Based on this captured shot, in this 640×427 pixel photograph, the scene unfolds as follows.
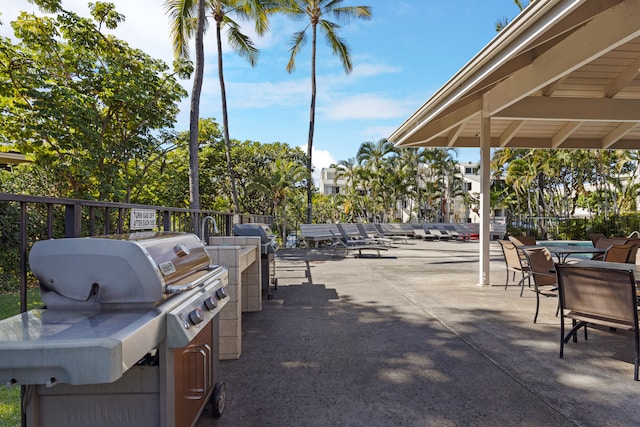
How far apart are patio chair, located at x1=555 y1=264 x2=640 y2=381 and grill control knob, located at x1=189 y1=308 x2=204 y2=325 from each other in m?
3.33

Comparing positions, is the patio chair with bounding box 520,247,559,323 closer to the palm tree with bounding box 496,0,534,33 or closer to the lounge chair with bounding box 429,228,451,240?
the lounge chair with bounding box 429,228,451,240

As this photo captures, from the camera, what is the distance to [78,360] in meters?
1.21

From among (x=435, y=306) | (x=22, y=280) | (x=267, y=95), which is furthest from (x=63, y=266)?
(x=267, y=95)

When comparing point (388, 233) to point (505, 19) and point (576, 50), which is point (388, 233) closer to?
point (505, 19)

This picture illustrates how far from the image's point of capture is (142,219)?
2918mm

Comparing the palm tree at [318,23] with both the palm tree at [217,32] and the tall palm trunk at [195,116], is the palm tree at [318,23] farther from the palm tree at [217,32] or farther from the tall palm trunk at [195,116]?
the tall palm trunk at [195,116]

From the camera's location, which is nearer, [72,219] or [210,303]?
[210,303]

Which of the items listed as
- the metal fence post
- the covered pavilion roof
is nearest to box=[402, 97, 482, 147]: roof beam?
the covered pavilion roof

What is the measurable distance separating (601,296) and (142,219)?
401 centimetres

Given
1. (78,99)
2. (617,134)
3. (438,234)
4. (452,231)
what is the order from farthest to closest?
(452,231) < (438,234) < (78,99) < (617,134)

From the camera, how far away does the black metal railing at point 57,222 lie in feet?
6.28

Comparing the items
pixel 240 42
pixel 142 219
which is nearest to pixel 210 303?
pixel 142 219

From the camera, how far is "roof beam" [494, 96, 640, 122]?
21.0ft

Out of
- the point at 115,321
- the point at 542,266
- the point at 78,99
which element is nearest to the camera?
the point at 115,321
